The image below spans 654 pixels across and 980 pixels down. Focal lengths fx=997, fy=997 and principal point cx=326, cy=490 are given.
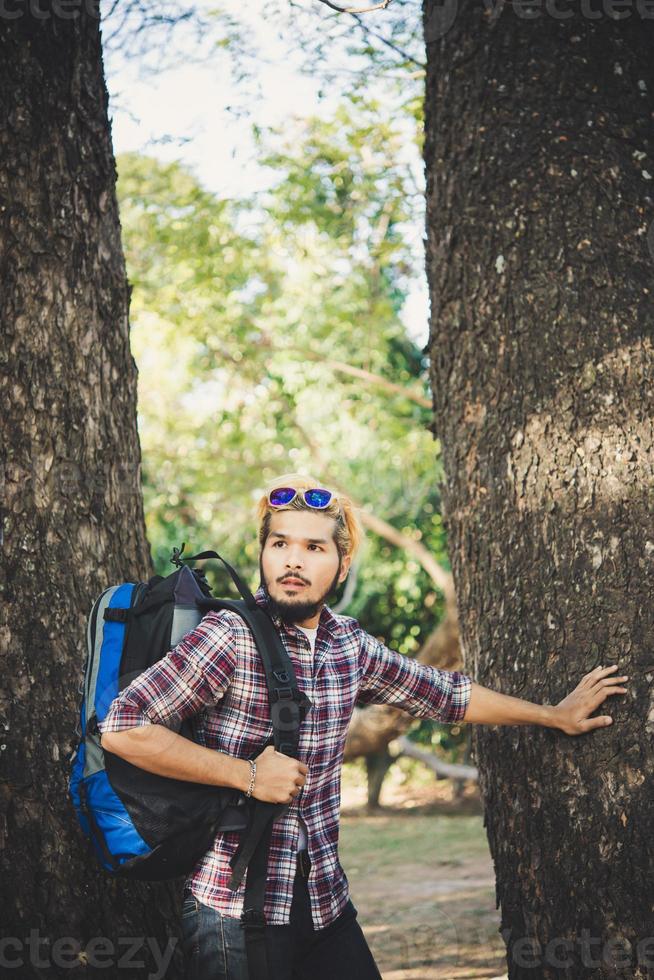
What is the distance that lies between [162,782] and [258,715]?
0.98 feet

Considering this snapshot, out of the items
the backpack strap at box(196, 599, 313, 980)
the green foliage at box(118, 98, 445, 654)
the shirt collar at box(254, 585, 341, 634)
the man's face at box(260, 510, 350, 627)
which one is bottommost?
the backpack strap at box(196, 599, 313, 980)

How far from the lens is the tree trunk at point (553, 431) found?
2.89 meters

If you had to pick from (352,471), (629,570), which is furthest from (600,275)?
(352,471)

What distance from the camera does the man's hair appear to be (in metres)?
2.83

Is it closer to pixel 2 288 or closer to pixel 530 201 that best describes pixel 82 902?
pixel 2 288

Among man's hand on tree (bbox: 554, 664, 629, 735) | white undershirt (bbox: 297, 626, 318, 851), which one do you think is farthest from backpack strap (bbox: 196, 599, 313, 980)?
man's hand on tree (bbox: 554, 664, 629, 735)

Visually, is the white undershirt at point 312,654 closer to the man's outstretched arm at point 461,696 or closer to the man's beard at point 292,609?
the man's beard at point 292,609

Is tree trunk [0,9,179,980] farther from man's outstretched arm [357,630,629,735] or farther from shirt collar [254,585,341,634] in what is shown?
→ man's outstretched arm [357,630,629,735]

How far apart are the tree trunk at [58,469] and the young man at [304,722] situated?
778 mm

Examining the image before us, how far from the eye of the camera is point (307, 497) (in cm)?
→ 282

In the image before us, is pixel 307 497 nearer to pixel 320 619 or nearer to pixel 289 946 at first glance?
pixel 320 619

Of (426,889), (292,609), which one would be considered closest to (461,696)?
(292,609)

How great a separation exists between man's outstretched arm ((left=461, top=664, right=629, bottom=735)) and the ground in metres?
2.97

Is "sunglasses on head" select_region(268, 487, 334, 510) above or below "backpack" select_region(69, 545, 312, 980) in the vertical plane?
above
